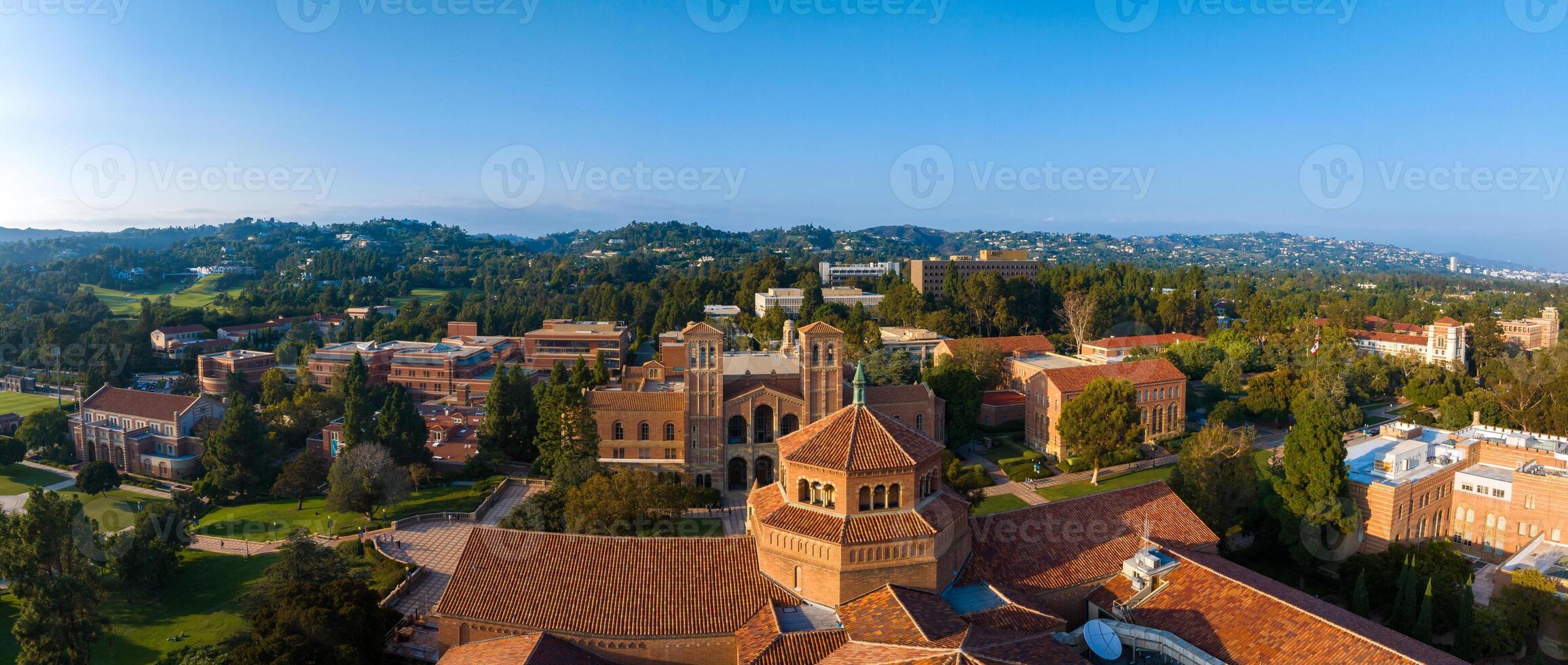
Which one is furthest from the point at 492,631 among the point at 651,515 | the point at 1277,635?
the point at 1277,635

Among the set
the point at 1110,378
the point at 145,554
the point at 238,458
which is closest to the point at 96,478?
the point at 238,458

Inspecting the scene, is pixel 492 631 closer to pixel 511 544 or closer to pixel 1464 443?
pixel 511 544

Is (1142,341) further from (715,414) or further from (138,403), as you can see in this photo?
(138,403)

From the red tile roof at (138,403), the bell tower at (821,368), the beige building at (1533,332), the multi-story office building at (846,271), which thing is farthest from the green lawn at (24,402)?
the beige building at (1533,332)

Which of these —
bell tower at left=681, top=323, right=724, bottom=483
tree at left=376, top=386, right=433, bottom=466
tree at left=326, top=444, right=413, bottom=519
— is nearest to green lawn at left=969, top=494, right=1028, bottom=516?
bell tower at left=681, top=323, right=724, bottom=483

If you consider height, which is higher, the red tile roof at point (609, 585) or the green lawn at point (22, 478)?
the red tile roof at point (609, 585)

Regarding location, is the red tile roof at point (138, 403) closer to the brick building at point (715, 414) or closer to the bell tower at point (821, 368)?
the brick building at point (715, 414)
